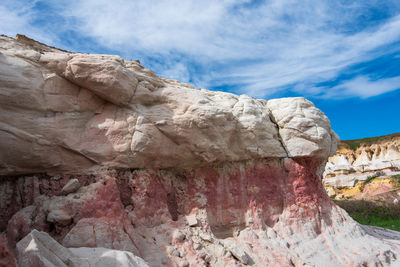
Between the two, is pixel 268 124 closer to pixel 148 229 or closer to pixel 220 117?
pixel 220 117

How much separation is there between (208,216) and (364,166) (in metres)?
33.9

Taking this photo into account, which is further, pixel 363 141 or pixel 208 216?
pixel 363 141

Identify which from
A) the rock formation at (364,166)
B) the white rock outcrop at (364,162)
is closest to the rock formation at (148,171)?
the rock formation at (364,166)

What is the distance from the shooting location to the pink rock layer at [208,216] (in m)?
6.89

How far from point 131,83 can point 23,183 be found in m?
3.33

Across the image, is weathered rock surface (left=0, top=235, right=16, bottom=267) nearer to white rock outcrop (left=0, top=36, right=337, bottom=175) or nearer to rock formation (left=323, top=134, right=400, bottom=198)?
white rock outcrop (left=0, top=36, right=337, bottom=175)

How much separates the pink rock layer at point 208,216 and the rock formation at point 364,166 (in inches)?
982

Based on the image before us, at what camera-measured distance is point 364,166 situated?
37.7 meters

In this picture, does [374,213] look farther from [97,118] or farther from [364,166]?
[97,118]

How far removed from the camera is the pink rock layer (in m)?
6.89

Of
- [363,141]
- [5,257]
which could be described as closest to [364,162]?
[363,141]

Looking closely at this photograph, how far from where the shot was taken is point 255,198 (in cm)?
1018

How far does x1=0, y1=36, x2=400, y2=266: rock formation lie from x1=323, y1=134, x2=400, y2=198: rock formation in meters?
26.3

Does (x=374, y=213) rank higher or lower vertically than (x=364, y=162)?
lower
